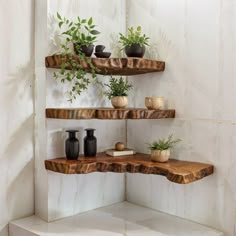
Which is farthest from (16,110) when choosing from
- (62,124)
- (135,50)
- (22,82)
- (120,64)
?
(135,50)

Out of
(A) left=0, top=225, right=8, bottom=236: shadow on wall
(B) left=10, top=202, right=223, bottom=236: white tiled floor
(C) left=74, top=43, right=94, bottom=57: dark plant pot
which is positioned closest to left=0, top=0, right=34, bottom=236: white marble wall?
(A) left=0, top=225, right=8, bottom=236: shadow on wall

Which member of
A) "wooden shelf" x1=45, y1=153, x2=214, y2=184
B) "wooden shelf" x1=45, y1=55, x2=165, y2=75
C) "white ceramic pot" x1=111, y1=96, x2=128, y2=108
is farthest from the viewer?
"white ceramic pot" x1=111, y1=96, x2=128, y2=108

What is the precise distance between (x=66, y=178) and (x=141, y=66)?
0.78 metres

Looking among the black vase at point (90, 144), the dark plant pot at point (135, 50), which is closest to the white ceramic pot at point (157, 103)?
the dark plant pot at point (135, 50)

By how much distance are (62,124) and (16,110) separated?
0.87ft

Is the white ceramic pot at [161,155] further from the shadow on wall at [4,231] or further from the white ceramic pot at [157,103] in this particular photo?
the shadow on wall at [4,231]

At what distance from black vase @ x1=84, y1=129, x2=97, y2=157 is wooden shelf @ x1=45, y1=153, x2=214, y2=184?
42mm

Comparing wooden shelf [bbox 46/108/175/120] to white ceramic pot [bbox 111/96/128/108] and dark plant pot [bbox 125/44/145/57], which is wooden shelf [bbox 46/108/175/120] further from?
dark plant pot [bbox 125/44/145/57]

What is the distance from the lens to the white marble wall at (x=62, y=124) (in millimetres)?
1739

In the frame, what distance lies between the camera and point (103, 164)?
1700 mm

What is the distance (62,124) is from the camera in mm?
1818

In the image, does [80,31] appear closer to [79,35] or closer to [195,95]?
[79,35]

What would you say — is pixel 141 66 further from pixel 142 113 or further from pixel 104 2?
pixel 104 2

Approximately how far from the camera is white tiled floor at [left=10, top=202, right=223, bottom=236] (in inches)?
64.0
